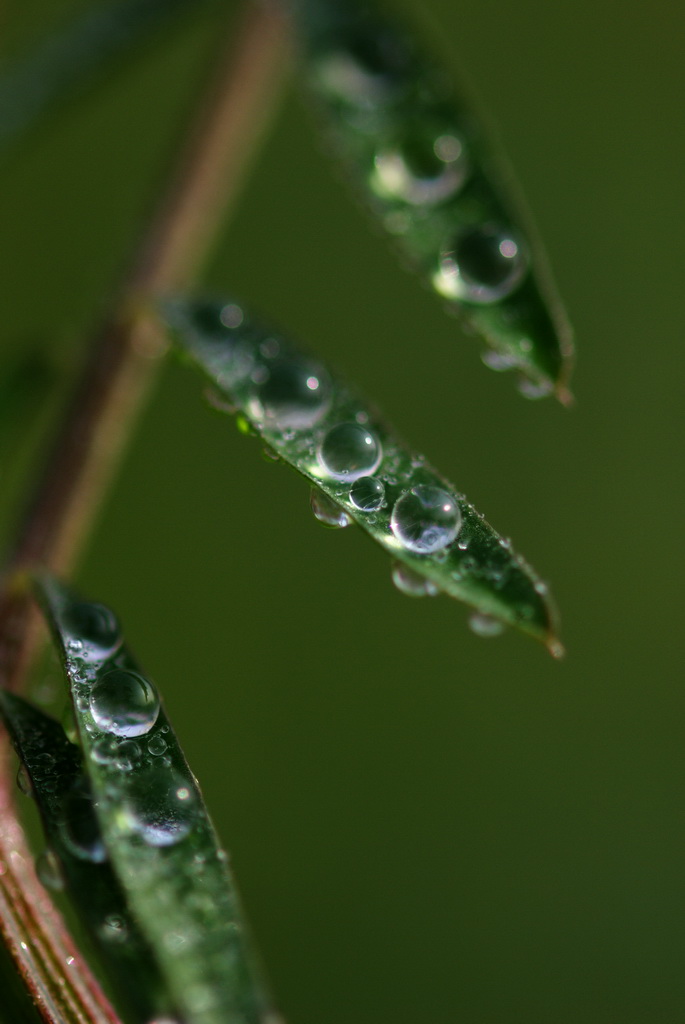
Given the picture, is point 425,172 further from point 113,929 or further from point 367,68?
point 113,929

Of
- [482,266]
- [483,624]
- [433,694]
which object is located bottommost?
[433,694]

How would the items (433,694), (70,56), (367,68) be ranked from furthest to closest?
(433,694) < (70,56) < (367,68)

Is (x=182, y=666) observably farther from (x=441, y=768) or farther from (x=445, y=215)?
(x=445, y=215)

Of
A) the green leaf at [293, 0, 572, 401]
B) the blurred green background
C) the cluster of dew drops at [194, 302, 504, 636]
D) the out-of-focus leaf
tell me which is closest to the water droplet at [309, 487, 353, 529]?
the cluster of dew drops at [194, 302, 504, 636]

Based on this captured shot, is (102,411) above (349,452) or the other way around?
the other way around

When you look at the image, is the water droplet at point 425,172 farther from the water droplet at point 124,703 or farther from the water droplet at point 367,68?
the water droplet at point 124,703

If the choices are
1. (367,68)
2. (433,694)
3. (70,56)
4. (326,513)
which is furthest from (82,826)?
(433,694)

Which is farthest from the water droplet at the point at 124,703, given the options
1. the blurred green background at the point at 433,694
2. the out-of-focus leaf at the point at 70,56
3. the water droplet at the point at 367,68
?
the blurred green background at the point at 433,694

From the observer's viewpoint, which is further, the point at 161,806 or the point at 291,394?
the point at 291,394

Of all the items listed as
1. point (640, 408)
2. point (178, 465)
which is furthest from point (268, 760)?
point (640, 408)
